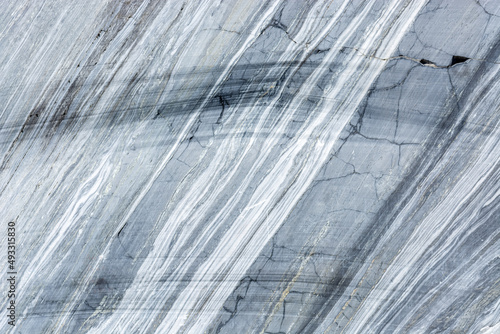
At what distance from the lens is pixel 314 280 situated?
58.6 inches

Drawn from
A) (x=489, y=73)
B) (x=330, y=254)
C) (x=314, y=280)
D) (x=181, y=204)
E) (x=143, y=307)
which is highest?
(x=489, y=73)

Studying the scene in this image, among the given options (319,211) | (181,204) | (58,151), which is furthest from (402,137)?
(58,151)

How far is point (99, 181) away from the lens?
1.50 metres

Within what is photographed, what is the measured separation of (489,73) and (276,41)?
977mm

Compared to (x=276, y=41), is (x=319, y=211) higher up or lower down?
lower down

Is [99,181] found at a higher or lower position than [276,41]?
lower

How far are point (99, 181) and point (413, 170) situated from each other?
1.43 metres

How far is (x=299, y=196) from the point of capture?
1.50 metres

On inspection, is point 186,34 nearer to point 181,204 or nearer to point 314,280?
point 181,204

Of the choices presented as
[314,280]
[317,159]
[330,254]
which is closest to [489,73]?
[317,159]

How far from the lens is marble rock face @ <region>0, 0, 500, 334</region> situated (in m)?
1.49

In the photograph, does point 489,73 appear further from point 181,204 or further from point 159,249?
point 159,249

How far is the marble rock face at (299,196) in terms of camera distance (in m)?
1.49

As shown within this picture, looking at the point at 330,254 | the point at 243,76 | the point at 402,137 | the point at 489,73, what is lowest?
the point at 330,254
